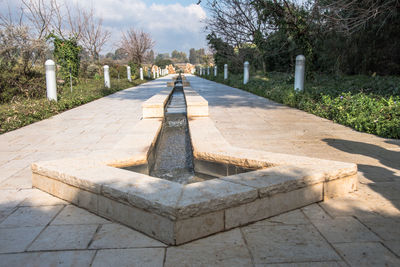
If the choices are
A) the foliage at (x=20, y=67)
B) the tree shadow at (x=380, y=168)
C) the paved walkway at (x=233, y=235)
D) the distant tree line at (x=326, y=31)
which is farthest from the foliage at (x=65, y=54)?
the tree shadow at (x=380, y=168)

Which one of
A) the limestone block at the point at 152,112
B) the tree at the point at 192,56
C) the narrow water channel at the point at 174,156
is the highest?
the tree at the point at 192,56

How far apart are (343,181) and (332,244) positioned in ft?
2.89

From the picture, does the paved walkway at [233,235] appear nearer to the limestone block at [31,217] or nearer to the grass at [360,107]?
the limestone block at [31,217]

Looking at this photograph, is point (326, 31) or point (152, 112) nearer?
point (152, 112)

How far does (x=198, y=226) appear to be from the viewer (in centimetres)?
193

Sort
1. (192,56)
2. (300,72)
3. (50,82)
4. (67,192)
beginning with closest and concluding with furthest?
(67,192), (50,82), (300,72), (192,56)

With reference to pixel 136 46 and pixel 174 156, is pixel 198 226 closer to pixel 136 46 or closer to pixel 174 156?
pixel 174 156

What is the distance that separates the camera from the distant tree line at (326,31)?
826cm

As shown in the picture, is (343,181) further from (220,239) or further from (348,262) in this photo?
(220,239)

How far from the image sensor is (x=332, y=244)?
186 centimetres

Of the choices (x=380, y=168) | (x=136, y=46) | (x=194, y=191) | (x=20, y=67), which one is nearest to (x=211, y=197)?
(x=194, y=191)

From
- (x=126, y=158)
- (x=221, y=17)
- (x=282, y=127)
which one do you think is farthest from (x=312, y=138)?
(x=221, y=17)

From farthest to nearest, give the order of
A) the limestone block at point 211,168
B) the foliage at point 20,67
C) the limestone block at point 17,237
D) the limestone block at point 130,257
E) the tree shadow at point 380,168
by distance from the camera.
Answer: the foliage at point 20,67 < the limestone block at point 211,168 < the tree shadow at point 380,168 < the limestone block at point 17,237 < the limestone block at point 130,257

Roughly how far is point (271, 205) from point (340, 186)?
742 millimetres
